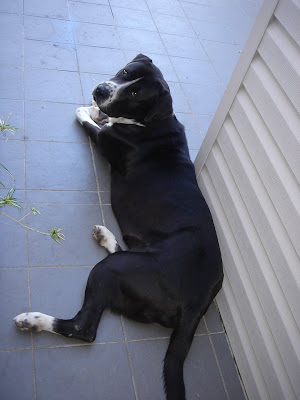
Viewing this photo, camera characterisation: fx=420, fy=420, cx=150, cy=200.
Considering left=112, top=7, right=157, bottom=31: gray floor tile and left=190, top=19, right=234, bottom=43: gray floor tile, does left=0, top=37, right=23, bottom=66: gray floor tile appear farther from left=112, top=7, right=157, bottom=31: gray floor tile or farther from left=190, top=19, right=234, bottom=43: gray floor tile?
left=190, top=19, right=234, bottom=43: gray floor tile

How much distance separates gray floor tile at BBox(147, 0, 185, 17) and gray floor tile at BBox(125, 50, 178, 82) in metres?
1.17

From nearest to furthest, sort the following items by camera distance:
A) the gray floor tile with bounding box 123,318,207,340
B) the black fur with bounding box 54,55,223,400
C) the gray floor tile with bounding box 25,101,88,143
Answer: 1. the black fur with bounding box 54,55,223,400
2. the gray floor tile with bounding box 123,318,207,340
3. the gray floor tile with bounding box 25,101,88,143

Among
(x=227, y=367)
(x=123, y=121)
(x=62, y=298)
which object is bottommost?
(x=227, y=367)

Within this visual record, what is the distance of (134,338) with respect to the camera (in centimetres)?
266

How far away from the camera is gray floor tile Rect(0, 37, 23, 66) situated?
4.09 metres

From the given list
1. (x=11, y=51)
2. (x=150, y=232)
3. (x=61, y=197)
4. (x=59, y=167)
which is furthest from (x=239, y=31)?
(x=150, y=232)

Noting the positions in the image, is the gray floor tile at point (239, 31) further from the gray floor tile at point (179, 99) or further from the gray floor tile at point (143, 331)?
the gray floor tile at point (143, 331)

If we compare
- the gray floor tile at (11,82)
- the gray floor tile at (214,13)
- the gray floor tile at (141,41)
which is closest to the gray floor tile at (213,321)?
the gray floor tile at (11,82)

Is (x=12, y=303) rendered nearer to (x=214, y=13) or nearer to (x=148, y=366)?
(x=148, y=366)

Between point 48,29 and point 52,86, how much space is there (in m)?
1.00

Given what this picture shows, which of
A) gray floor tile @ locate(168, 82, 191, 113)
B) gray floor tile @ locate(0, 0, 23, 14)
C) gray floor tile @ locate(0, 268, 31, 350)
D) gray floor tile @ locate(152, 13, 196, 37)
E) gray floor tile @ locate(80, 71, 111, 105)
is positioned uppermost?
gray floor tile @ locate(0, 0, 23, 14)

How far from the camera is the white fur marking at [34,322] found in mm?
2418

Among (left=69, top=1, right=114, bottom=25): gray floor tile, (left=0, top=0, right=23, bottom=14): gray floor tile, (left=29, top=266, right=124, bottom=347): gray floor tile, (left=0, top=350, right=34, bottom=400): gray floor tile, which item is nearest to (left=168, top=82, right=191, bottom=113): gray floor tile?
(left=69, top=1, right=114, bottom=25): gray floor tile

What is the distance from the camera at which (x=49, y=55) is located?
4363 mm
